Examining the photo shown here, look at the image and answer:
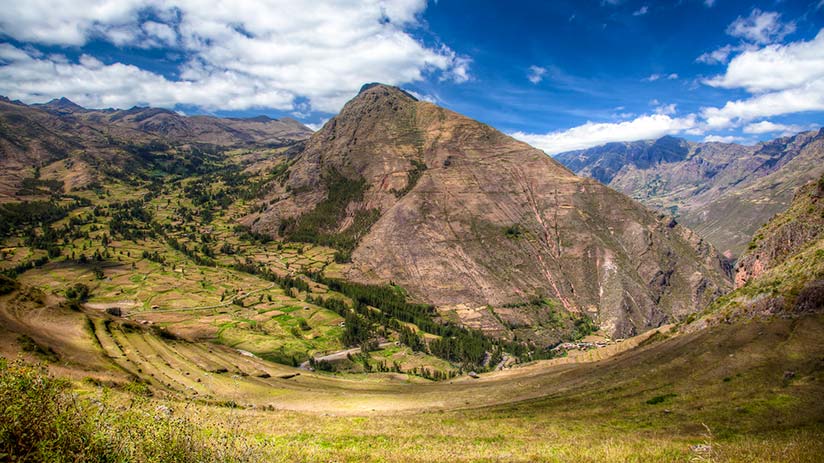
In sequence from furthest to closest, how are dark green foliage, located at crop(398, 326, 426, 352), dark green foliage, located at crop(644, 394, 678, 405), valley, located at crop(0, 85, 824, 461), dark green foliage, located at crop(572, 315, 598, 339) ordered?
dark green foliage, located at crop(572, 315, 598, 339)
dark green foliage, located at crop(398, 326, 426, 352)
dark green foliage, located at crop(644, 394, 678, 405)
valley, located at crop(0, 85, 824, 461)

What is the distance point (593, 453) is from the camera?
17688mm

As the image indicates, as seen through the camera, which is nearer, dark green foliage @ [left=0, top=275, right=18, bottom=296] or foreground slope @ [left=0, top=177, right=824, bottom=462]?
foreground slope @ [left=0, top=177, right=824, bottom=462]

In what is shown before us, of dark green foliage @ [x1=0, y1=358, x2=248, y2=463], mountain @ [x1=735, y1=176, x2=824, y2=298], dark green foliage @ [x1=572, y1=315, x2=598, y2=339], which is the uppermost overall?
mountain @ [x1=735, y1=176, x2=824, y2=298]

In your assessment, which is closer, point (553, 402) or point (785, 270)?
point (553, 402)

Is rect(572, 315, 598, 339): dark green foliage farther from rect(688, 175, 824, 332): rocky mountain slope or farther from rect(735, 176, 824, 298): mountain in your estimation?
rect(688, 175, 824, 332): rocky mountain slope

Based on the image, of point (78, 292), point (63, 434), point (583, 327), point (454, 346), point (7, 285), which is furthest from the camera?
point (583, 327)

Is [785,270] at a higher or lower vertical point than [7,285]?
higher

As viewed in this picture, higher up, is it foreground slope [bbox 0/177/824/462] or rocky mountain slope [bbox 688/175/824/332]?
rocky mountain slope [bbox 688/175/824/332]

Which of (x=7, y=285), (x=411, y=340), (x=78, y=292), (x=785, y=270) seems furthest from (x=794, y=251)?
(x=78, y=292)

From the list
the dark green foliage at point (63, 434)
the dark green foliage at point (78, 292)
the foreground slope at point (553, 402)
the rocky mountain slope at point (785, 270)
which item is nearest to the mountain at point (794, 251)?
the rocky mountain slope at point (785, 270)

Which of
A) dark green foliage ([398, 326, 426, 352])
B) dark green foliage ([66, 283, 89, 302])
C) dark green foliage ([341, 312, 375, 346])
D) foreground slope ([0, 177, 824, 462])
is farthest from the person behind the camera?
dark green foliage ([66, 283, 89, 302])

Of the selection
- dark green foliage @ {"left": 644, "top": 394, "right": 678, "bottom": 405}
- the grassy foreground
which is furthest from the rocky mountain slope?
dark green foliage @ {"left": 644, "top": 394, "right": 678, "bottom": 405}

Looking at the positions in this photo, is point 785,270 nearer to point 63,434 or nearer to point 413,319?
point 63,434

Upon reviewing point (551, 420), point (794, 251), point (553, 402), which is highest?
point (794, 251)
